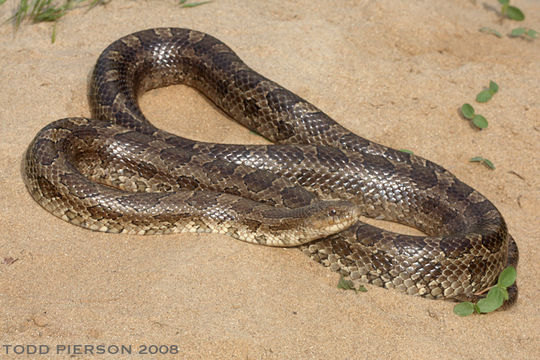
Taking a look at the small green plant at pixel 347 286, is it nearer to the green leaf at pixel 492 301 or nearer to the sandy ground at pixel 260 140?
the sandy ground at pixel 260 140

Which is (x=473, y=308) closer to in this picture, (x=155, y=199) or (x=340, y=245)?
(x=340, y=245)

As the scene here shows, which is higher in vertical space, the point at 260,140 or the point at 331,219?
the point at 331,219

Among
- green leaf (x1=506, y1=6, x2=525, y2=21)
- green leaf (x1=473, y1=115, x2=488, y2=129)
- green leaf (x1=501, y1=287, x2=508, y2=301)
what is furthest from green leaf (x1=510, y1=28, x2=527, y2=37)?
green leaf (x1=501, y1=287, x2=508, y2=301)

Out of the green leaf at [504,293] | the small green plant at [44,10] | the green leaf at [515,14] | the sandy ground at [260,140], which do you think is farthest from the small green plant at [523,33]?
the small green plant at [44,10]

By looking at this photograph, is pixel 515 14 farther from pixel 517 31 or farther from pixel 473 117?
pixel 473 117

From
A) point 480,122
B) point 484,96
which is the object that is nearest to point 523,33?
point 484,96

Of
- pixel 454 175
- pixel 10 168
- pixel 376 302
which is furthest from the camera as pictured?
pixel 454 175

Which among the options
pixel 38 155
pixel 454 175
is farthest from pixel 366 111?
pixel 38 155
